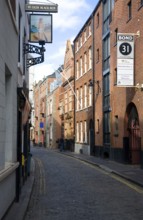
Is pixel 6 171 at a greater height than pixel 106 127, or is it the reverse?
pixel 106 127

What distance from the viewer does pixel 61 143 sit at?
54.1 meters

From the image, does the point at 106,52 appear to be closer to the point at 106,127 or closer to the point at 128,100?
the point at 106,127

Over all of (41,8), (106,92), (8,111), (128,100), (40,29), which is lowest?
(8,111)

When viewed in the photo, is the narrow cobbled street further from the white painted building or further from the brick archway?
the brick archway

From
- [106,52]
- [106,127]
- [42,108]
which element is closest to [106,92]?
[106,127]

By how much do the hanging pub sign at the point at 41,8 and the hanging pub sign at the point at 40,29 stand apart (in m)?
0.35

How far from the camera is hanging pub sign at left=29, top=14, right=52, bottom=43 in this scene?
20031 millimetres

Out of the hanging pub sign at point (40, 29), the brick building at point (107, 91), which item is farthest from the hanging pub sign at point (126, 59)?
the hanging pub sign at point (40, 29)

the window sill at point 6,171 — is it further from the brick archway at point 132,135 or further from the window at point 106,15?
the window at point 106,15

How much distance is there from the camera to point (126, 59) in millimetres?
23719

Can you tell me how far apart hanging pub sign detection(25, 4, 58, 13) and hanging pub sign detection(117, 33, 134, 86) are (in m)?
5.26

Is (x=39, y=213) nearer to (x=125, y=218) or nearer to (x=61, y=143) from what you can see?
(x=125, y=218)

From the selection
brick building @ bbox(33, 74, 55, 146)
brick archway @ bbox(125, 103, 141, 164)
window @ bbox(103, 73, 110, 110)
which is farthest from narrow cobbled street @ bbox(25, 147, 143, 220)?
brick building @ bbox(33, 74, 55, 146)

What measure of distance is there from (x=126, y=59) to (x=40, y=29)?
5.49 meters
